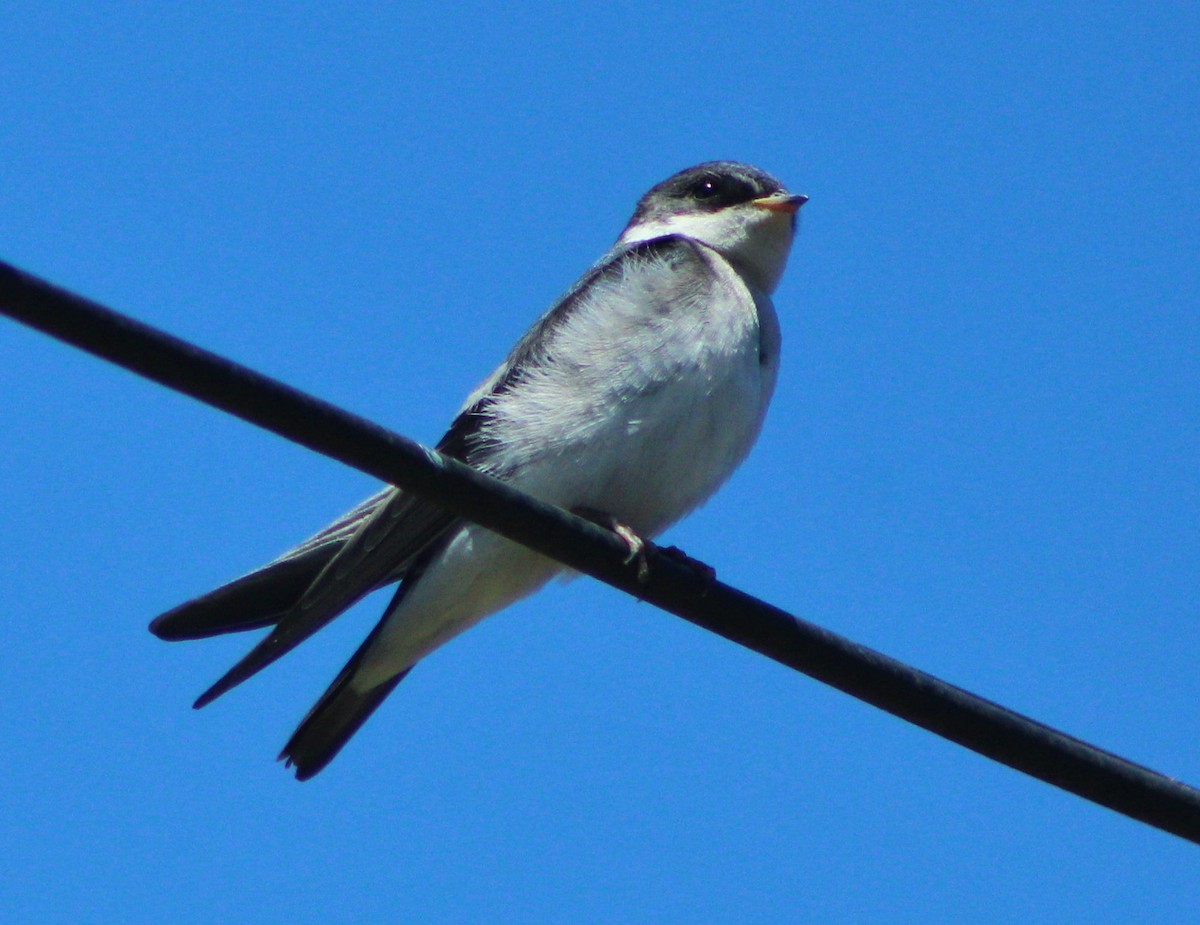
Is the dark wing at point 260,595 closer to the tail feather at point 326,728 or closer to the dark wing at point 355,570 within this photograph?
the dark wing at point 355,570

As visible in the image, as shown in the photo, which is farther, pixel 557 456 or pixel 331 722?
pixel 331 722

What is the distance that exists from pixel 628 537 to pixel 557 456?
2.04 feet

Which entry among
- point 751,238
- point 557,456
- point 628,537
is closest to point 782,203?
point 751,238

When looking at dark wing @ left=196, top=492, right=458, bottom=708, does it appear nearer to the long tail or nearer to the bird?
the bird

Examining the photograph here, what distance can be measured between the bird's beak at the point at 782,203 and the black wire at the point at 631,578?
335cm

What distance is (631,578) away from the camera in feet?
10.5

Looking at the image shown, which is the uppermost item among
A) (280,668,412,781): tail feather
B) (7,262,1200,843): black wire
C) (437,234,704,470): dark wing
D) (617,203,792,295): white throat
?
(617,203,792,295): white throat

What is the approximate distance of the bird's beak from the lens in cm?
641

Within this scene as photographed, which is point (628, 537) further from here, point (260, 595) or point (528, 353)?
point (528, 353)

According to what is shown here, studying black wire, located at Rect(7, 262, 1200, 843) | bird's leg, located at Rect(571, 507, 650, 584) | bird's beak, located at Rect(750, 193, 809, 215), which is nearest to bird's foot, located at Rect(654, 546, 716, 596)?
bird's leg, located at Rect(571, 507, 650, 584)

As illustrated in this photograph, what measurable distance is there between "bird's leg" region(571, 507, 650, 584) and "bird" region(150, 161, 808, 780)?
1 cm

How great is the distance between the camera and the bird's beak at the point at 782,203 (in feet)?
21.0

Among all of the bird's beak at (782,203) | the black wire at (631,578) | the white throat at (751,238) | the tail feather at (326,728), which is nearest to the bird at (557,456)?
the tail feather at (326,728)

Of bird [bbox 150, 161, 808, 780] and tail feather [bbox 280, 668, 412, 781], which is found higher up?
bird [bbox 150, 161, 808, 780]
